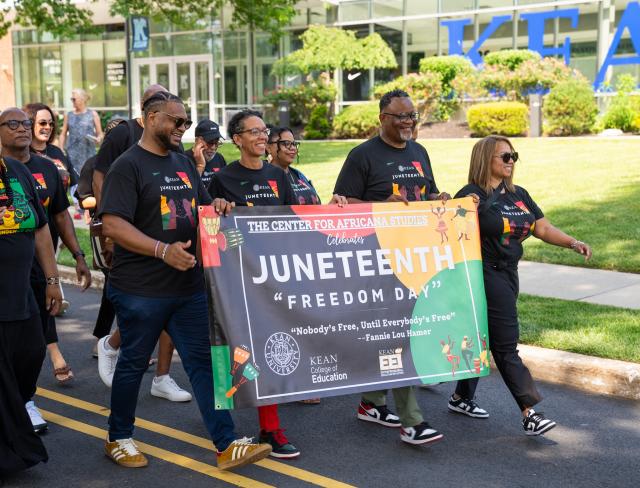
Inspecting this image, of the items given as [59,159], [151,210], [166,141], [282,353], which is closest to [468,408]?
[282,353]

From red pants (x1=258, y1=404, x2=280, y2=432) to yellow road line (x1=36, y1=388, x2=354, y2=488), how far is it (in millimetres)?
190

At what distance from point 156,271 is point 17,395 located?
101 centimetres

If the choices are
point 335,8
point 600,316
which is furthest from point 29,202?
point 335,8

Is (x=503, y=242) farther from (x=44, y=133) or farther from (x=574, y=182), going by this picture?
(x=574, y=182)

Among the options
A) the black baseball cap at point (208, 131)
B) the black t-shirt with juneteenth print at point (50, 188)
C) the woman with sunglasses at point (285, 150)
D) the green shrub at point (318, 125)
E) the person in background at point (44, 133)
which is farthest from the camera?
the green shrub at point (318, 125)

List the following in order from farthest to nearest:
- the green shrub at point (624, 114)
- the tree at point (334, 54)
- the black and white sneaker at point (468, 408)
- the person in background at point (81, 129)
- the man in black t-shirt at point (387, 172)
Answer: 1. the tree at point (334, 54)
2. the green shrub at point (624, 114)
3. the person in background at point (81, 129)
4. the black and white sneaker at point (468, 408)
5. the man in black t-shirt at point (387, 172)

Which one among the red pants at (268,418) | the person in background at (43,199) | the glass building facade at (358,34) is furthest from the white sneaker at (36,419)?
the glass building facade at (358,34)

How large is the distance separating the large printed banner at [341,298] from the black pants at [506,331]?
0.10 metres

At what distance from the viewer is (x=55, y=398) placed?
6.35 m

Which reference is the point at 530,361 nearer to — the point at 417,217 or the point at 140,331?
the point at 417,217

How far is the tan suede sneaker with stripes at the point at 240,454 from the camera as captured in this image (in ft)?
15.9

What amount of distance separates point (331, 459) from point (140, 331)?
1.35 metres

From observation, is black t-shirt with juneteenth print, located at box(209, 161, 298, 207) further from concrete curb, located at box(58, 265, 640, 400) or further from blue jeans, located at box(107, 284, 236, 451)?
concrete curb, located at box(58, 265, 640, 400)

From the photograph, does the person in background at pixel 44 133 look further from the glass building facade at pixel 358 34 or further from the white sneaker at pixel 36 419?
the glass building facade at pixel 358 34
